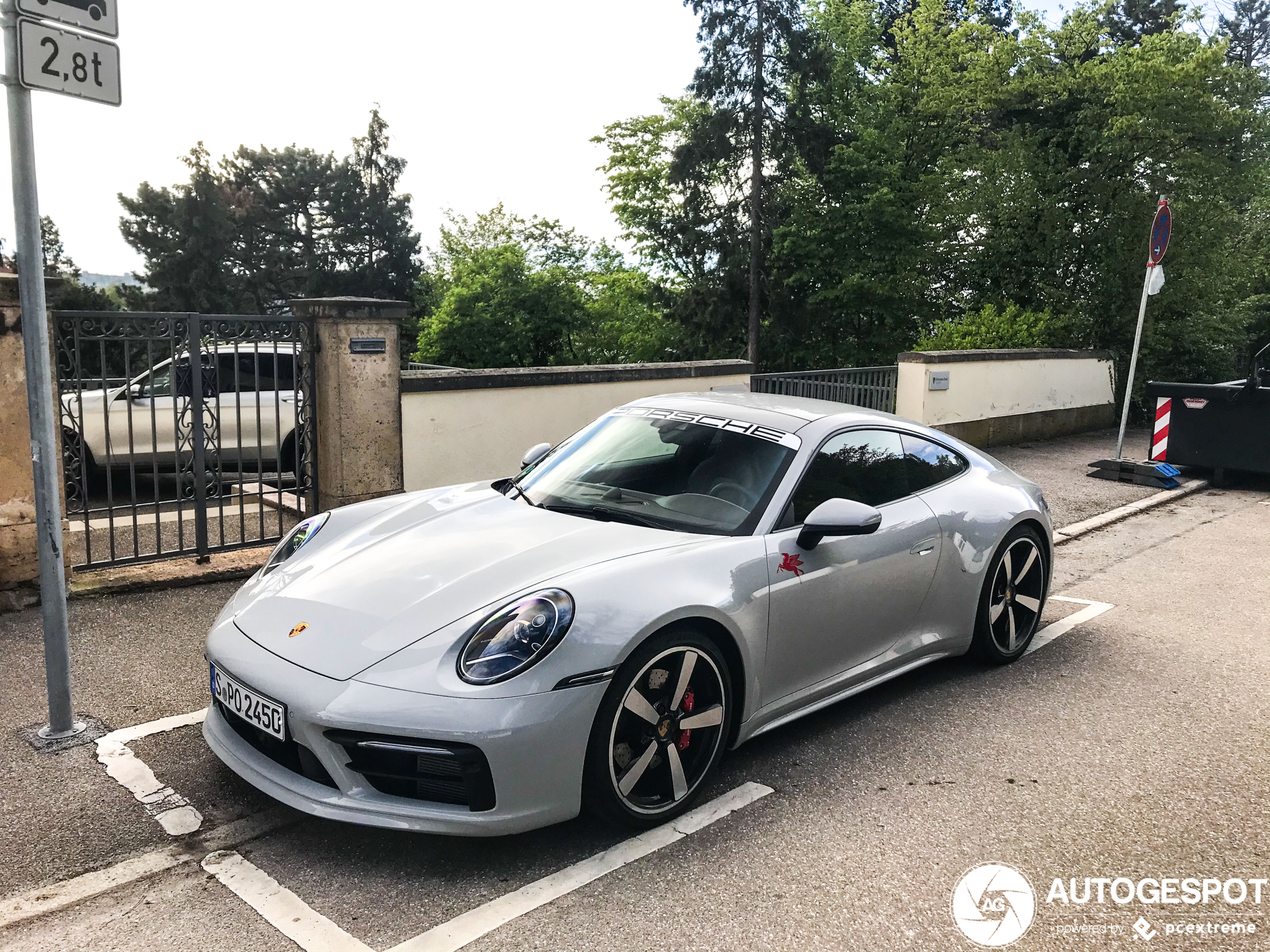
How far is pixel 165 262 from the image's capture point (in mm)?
53062

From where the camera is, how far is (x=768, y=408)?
4.55 metres

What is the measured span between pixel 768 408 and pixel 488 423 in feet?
14.1

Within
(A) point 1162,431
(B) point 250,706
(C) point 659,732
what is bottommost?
(C) point 659,732

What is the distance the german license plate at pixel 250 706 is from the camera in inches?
121

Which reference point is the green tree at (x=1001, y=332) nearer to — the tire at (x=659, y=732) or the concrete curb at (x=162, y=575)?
the concrete curb at (x=162, y=575)

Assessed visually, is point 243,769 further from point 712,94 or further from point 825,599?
point 712,94

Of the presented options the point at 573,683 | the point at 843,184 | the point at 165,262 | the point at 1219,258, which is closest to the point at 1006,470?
the point at 573,683

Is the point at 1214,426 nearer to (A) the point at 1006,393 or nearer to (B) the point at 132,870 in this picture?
(A) the point at 1006,393

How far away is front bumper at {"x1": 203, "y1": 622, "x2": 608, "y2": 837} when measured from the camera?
2.92 metres

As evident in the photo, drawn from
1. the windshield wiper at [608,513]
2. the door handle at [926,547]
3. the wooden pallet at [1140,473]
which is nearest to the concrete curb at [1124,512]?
the wooden pallet at [1140,473]

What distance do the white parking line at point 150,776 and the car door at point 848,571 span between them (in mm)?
2063

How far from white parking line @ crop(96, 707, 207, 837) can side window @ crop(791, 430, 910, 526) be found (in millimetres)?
2419

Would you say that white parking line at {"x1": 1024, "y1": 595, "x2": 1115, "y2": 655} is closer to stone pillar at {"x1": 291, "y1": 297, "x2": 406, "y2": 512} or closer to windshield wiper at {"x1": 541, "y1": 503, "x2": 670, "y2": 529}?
windshield wiper at {"x1": 541, "y1": 503, "x2": 670, "y2": 529}

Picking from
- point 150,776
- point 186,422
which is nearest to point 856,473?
point 150,776
